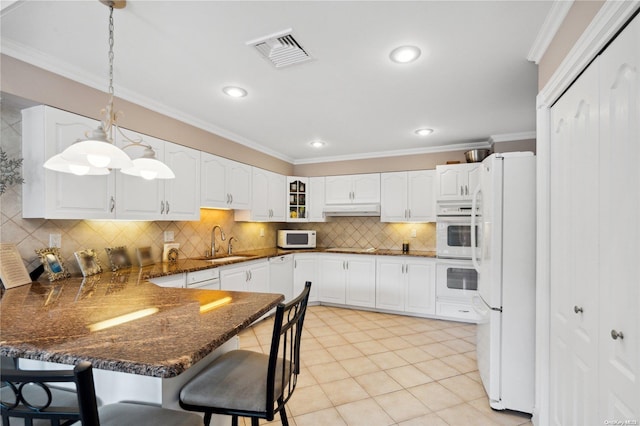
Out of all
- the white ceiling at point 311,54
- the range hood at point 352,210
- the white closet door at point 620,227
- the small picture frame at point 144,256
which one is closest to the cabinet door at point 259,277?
the small picture frame at point 144,256

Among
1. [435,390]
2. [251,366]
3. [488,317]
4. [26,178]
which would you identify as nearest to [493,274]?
[488,317]

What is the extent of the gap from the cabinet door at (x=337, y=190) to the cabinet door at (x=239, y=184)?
1399 mm

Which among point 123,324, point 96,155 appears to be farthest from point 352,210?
point 123,324

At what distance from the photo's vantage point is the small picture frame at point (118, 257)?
99.7 inches

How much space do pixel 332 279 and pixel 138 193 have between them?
9.57 ft

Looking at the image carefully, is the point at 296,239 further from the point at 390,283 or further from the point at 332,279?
the point at 390,283

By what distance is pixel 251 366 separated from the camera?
1300 millimetres

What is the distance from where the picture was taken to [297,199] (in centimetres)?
502

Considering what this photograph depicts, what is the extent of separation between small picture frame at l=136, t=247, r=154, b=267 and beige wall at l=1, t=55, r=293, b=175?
1.08m

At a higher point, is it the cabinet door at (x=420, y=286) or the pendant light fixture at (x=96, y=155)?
the pendant light fixture at (x=96, y=155)

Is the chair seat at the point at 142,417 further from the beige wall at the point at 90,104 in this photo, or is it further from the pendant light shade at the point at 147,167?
the beige wall at the point at 90,104

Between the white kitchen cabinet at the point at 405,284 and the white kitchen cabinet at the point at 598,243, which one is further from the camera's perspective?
the white kitchen cabinet at the point at 405,284

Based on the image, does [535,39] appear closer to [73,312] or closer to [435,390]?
[435,390]

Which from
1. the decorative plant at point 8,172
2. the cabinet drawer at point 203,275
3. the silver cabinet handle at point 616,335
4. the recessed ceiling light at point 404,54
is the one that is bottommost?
the cabinet drawer at point 203,275
